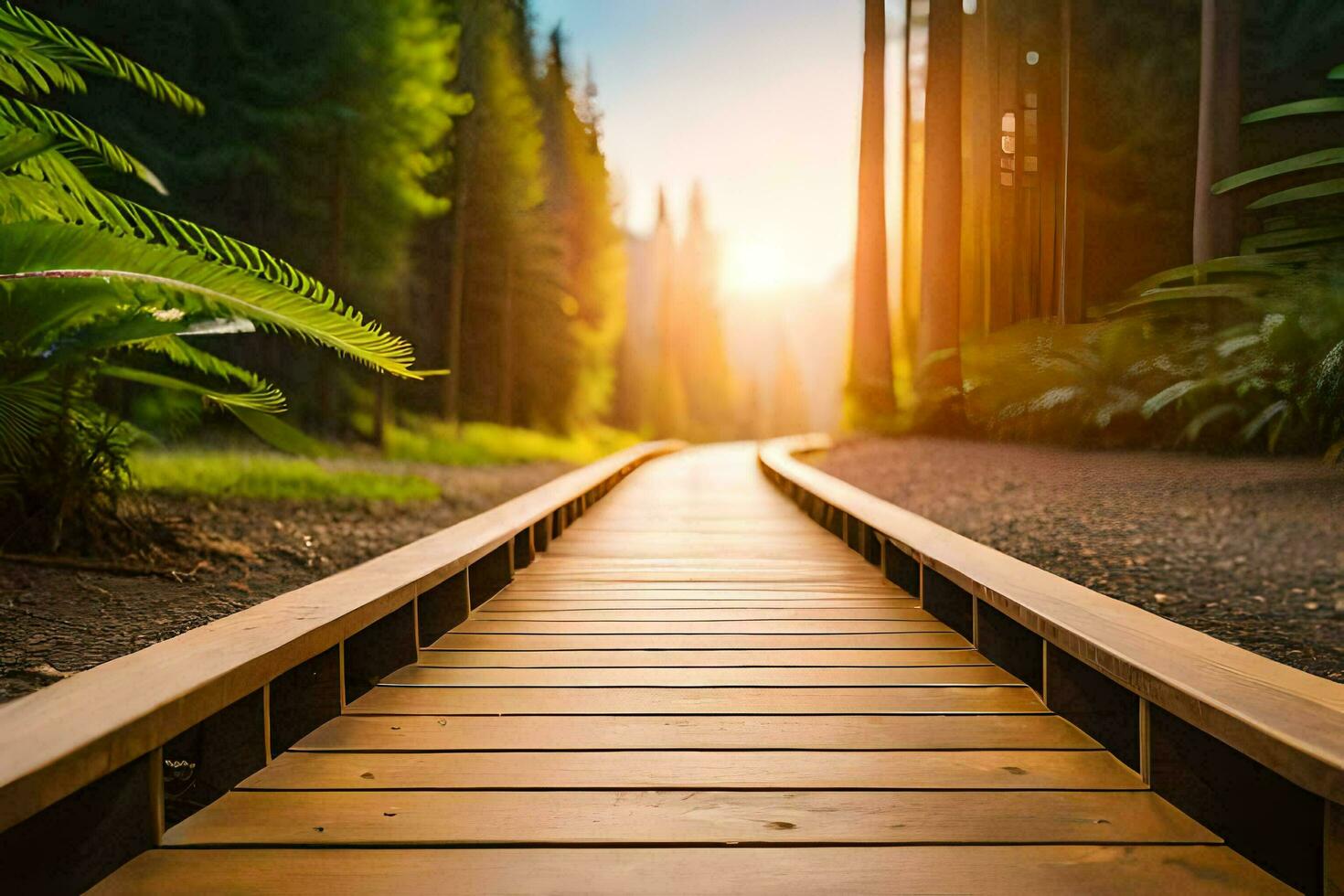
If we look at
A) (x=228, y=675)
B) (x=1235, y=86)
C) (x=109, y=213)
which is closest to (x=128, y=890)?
(x=228, y=675)

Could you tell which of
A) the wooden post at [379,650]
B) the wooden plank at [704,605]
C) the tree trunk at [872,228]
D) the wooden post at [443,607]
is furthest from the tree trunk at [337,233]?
the wooden post at [379,650]

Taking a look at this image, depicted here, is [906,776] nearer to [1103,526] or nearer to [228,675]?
[228,675]

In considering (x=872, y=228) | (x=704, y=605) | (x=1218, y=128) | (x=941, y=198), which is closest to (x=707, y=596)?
(x=704, y=605)

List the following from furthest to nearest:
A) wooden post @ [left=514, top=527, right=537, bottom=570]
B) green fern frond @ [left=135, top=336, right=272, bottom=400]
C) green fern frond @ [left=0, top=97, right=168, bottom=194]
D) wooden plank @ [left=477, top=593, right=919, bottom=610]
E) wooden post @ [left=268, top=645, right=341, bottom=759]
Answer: wooden post @ [left=514, top=527, right=537, bottom=570]
green fern frond @ [left=135, top=336, right=272, bottom=400]
wooden plank @ [left=477, top=593, right=919, bottom=610]
green fern frond @ [left=0, top=97, right=168, bottom=194]
wooden post @ [left=268, top=645, right=341, bottom=759]

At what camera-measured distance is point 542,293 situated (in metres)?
20.9

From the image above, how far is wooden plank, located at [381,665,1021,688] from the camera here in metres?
2.66

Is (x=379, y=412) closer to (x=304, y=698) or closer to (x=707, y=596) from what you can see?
(x=707, y=596)

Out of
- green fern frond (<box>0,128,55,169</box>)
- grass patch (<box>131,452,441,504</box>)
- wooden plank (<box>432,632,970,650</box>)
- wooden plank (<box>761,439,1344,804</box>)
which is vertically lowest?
wooden plank (<box>432,632,970,650</box>)

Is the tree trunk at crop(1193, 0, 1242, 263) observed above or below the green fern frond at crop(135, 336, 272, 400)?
above

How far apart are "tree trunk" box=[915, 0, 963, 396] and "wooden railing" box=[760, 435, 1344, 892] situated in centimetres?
805

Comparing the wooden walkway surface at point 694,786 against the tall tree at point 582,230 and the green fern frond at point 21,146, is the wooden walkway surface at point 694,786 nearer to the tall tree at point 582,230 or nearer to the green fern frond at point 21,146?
the green fern frond at point 21,146

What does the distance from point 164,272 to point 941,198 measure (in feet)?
31.8

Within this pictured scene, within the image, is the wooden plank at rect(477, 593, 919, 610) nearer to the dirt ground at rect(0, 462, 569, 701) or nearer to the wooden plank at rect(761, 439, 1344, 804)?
→ the wooden plank at rect(761, 439, 1344, 804)

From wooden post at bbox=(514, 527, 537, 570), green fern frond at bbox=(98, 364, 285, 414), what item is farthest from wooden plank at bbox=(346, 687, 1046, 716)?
wooden post at bbox=(514, 527, 537, 570)
